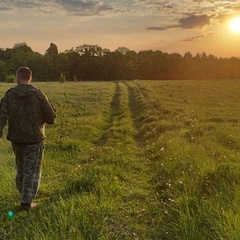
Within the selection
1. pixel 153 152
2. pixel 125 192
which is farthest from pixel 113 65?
pixel 125 192

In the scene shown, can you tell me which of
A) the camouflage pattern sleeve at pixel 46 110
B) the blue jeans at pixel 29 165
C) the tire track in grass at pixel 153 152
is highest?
the camouflage pattern sleeve at pixel 46 110

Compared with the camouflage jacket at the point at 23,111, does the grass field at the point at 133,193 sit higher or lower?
lower

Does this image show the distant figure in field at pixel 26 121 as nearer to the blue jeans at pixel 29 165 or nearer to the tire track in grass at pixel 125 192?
the blue jeans at pixel 29 165

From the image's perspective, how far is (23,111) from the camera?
22.1 ft

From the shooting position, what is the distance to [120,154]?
1065cm

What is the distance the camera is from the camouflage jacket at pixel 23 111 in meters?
6.71

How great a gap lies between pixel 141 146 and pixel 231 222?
7948 mm

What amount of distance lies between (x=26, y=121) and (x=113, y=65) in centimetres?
9935

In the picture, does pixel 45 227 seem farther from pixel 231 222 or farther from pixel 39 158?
pixel 231 222

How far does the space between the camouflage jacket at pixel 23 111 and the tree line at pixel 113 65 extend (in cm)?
9178

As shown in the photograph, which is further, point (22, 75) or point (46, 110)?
point (46, 110)

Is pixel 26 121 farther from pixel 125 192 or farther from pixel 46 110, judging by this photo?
pixel 125 192

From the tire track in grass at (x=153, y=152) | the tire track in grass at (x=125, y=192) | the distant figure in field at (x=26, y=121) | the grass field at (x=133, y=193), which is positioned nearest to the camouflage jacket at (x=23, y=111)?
the distant figure in field at (x=26, y=121)

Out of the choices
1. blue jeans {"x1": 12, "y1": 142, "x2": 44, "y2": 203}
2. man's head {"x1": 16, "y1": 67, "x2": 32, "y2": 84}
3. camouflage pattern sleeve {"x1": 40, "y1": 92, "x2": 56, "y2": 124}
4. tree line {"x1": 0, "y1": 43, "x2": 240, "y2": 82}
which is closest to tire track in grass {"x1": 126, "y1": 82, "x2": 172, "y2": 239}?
blue jeans {"x1": 12, "y1": 142, "x2": 44, "y2": 203}
